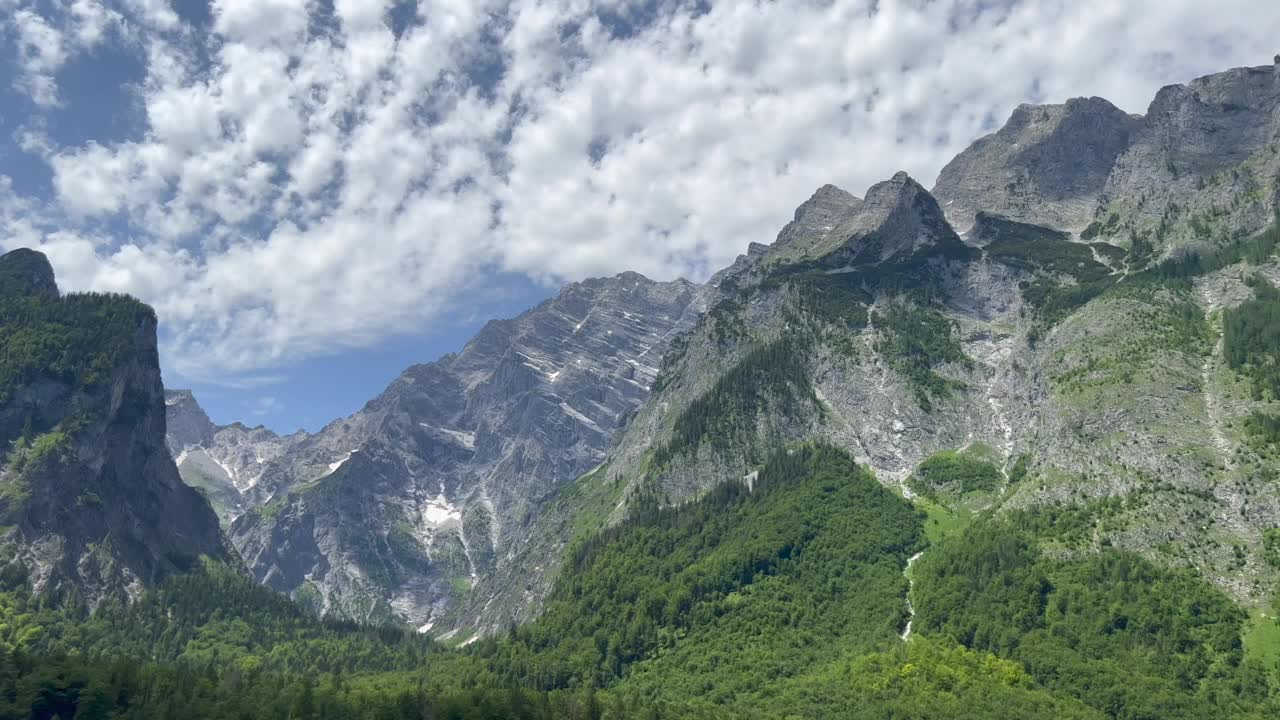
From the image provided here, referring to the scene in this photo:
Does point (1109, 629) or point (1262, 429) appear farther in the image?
point (1262, 429)

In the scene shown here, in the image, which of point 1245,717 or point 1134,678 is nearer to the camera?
point 1245,717

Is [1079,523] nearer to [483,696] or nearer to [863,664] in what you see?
[863,664]

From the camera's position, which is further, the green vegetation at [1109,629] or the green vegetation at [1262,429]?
the green vegetation at [1262,429]

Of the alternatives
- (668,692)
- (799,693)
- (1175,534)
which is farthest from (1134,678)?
(668,692)

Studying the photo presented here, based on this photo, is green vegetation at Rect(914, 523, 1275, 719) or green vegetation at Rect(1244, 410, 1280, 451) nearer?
green vegetation at Rect(914, 523, 1275, 719)

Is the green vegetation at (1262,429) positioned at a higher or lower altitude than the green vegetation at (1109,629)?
higher

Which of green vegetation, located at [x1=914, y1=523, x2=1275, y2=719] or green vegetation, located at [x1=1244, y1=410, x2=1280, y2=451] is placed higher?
green vegetation, located at [x1=1244, y1=410, x2=1280, y2=451]

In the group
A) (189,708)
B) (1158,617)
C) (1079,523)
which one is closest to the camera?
(189,708)

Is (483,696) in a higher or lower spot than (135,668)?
lower

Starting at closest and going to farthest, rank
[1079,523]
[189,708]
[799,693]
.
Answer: [189,708] → [799,693] → [1079,523]

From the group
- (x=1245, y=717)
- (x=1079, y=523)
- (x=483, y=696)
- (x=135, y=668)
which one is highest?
(x=1079, y=523)

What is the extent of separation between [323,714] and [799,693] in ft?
305

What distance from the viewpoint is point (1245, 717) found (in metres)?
140

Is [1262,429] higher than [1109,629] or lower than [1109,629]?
higher
